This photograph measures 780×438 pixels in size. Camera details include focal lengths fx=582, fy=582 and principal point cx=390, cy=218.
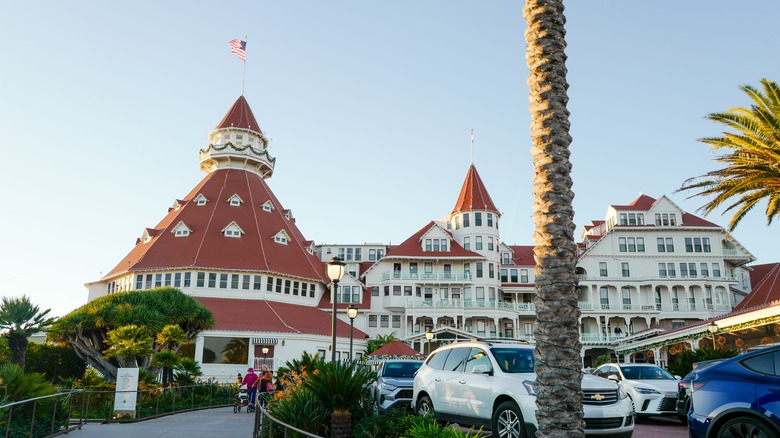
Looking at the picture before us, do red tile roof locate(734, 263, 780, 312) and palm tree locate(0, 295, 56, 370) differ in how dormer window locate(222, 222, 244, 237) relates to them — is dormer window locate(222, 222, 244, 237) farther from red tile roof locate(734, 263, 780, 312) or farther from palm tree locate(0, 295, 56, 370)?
red tile roof locate(734, 263, 780, 312)

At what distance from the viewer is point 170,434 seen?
15078 millimetres

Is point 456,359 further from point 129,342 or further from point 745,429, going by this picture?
point 129,342

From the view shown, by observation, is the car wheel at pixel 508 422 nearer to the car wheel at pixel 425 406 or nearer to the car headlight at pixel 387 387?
the car wheel at pixel 425 406

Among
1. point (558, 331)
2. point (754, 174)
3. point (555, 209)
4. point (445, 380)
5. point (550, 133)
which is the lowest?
point (445, 380)

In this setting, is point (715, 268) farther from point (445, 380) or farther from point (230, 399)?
point (445, 380)

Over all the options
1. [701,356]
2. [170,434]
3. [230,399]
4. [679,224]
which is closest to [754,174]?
[701,356]

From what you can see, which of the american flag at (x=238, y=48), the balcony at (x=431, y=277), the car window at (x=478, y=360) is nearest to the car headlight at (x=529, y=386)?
the car window at (x=478, y=360)

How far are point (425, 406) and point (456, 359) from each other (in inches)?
53.4

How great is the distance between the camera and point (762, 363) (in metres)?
8.23

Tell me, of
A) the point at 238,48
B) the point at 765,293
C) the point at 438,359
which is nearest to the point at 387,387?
the point at 438,359

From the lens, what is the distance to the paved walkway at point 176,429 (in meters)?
15.0

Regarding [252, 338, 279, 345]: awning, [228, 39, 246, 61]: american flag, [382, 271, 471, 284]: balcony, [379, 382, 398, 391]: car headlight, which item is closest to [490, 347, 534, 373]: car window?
[379, 382, 398, 391]: car headlight

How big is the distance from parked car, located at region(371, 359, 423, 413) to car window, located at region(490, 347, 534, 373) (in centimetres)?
457

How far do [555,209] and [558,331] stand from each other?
1.40 meters
